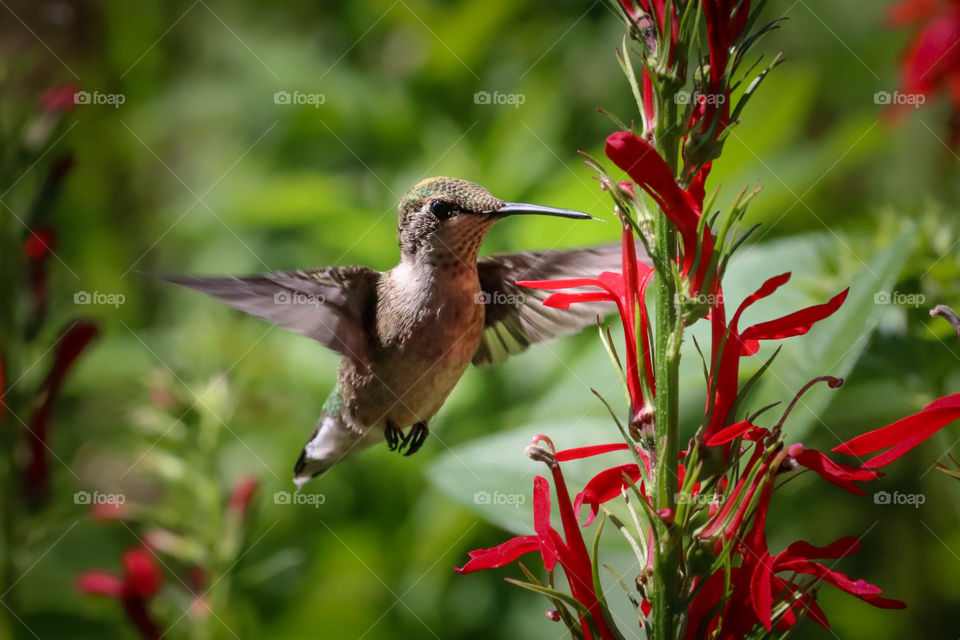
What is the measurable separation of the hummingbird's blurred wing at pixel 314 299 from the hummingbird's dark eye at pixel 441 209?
145mm

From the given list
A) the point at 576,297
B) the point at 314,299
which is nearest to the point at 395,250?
the point at 314,299

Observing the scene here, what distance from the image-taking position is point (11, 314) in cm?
149

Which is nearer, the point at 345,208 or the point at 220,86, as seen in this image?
the point at 345,208

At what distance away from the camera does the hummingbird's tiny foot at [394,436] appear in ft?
4.12

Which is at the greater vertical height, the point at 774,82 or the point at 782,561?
the point at 774,82

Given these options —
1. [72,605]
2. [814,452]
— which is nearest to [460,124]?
[72,605]

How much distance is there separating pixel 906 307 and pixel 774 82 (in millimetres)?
864

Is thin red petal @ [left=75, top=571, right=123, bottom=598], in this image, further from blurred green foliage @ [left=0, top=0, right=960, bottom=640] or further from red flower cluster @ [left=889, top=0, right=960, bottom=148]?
red flower cluster @ [left=889, top=0, right=960, bottom=148]

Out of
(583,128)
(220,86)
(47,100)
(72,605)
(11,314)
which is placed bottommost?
(72,605)

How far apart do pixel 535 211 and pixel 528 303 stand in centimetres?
38

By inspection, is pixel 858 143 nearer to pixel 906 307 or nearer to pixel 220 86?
pixel 906 307

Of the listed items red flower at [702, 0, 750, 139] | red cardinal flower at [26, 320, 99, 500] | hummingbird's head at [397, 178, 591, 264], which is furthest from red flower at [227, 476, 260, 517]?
red flower at [702, 0, 750, 139]

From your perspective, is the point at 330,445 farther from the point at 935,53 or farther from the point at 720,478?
the point at 935,53

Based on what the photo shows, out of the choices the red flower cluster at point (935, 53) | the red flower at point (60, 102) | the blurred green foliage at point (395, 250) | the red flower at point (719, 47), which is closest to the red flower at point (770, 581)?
the red flower at point (719, 47)
